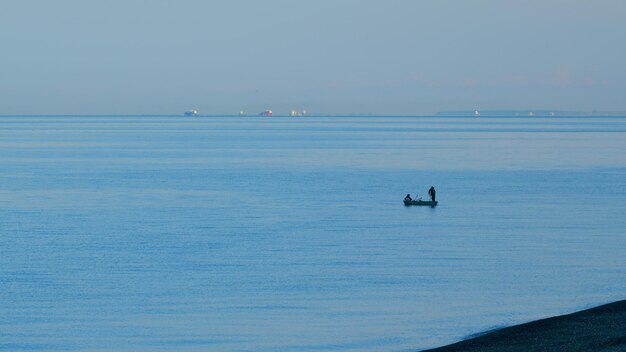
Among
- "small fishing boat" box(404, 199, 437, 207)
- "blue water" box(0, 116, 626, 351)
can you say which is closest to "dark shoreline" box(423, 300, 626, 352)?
"blue water" box(0, 116, 626, 351)

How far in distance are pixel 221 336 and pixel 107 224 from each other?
20490mm

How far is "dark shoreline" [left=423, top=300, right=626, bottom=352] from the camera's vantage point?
18547 millimetres

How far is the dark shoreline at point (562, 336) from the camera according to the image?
60.8 ft

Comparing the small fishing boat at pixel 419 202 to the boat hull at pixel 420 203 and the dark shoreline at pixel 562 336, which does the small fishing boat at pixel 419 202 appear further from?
the dark shoreline at pixel 562 336

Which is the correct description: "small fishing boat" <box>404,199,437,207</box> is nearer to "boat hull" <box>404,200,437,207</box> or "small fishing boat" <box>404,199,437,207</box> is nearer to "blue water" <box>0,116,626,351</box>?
"boat hull" <box>404,200,437,207</box>

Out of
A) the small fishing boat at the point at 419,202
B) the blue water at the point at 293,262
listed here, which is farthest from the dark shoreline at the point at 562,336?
the small fishing boat at the point at 419,202

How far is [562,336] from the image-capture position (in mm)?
19922

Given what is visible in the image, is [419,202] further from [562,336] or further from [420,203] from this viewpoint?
[562,336]

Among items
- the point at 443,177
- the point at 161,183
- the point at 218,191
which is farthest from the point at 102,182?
the point at 443,177

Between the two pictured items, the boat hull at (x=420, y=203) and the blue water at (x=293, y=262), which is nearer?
the blue water at (x=293, y=262)

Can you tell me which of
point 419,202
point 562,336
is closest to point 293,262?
point 562,336

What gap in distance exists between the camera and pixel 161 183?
65875mm

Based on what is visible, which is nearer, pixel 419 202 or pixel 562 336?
pixel 562 336

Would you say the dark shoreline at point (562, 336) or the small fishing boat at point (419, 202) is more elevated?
the small fishing boat at point (419, 202)
